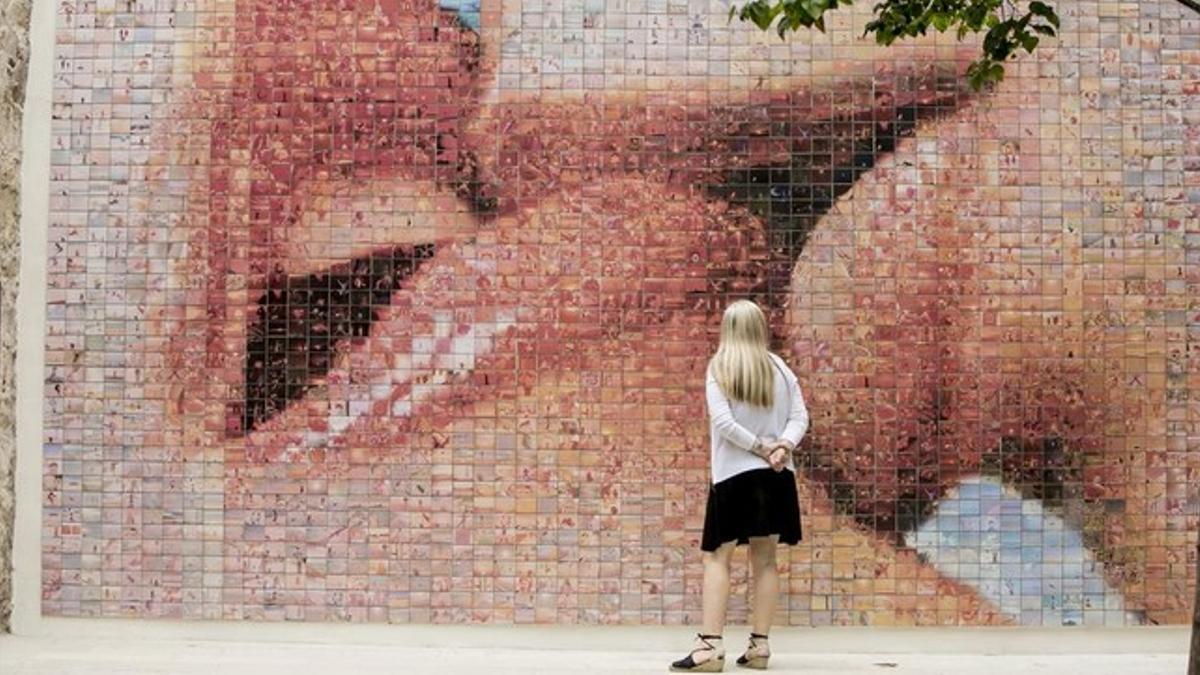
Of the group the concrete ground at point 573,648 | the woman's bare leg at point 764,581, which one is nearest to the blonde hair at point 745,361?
the woman's bare leg at point 764,581

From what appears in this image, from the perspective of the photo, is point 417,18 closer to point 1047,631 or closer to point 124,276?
point 124,276

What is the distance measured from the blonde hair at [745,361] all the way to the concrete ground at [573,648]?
1.24 meters

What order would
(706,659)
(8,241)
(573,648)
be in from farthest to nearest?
1. (8,241)
2. (573,648)
3. (706,659)

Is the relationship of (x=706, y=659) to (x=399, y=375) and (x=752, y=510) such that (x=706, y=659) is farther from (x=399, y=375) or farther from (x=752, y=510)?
(x=399, y=375)

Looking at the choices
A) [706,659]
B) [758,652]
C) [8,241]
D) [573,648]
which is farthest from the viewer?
[8,241]

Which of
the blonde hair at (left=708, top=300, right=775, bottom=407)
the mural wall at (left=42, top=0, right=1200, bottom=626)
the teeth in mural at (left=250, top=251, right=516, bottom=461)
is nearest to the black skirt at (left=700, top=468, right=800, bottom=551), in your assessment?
the blonde hair at (left=708, top=300, right=775, bottom=407)

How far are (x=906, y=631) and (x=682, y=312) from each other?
1.91m

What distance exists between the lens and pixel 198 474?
25.5 feet

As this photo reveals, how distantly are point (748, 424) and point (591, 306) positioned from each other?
123 cm

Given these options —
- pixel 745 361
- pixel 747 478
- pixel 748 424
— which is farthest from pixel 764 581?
pixel 745 361

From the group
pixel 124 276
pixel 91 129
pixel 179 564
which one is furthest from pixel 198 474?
pixel 91 129

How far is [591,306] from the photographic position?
7809 mm

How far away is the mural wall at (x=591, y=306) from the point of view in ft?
25.4

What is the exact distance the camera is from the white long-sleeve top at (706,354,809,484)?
6.85 m
